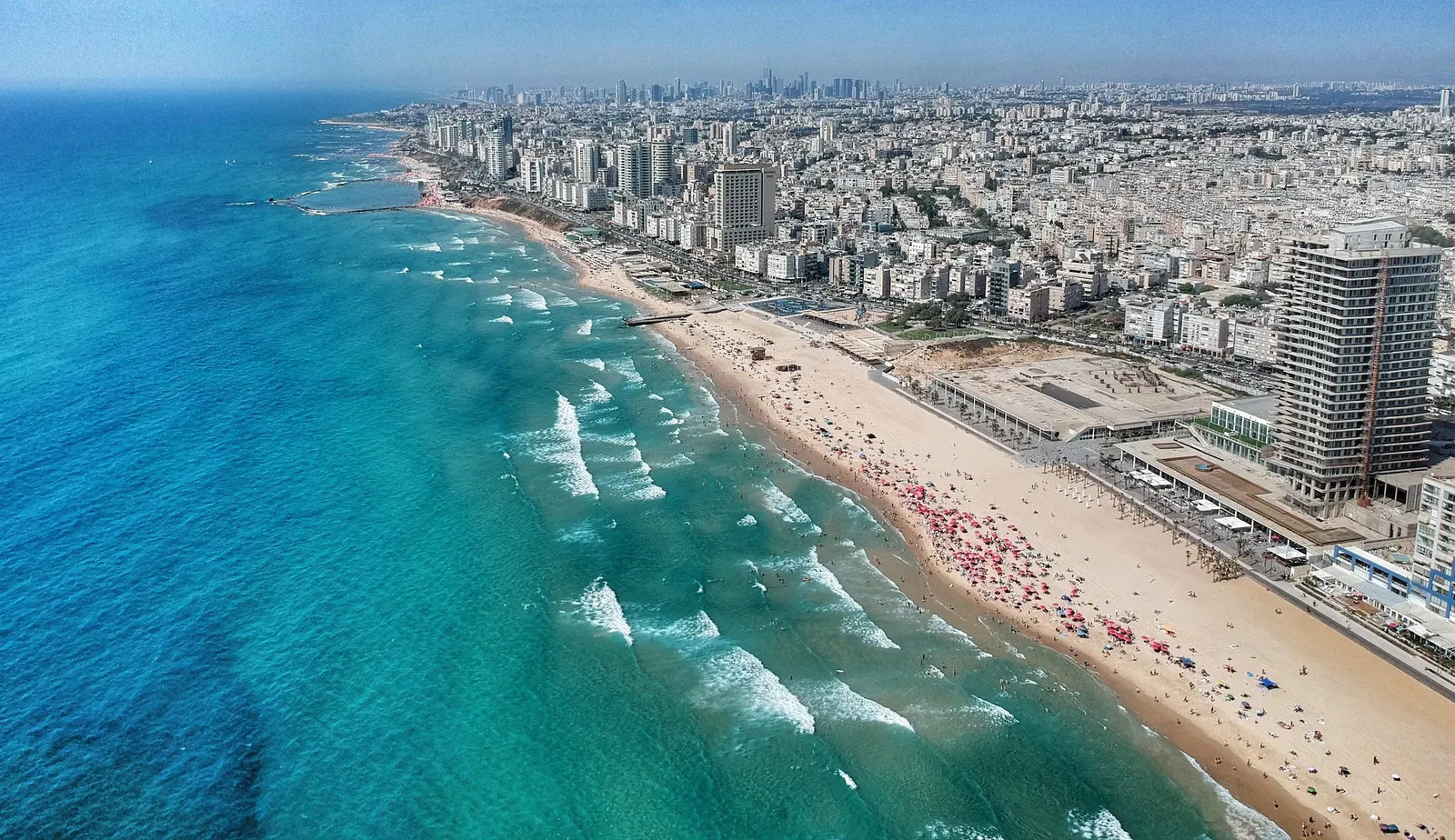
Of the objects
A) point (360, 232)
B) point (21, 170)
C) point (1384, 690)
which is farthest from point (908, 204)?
point (21, 170)

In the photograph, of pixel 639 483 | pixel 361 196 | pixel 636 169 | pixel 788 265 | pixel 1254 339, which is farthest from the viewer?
pixel 361 196

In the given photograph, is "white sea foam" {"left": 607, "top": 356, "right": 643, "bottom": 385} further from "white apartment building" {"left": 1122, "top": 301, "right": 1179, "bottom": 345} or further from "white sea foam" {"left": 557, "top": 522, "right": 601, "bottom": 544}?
"white apartment building" {"left": 1122, "top": 301, "right": 1179, "bottom": 345}

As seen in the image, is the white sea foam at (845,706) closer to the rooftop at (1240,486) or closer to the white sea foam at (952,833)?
the white sea foam at (952,833)

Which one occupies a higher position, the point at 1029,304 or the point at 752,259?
the point at 752,259

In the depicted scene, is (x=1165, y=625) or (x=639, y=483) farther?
(x=639, y=483)

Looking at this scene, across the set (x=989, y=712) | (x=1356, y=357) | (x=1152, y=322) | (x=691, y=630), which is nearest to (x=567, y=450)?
(x=691, y=630)

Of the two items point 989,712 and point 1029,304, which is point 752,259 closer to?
point 1029,304

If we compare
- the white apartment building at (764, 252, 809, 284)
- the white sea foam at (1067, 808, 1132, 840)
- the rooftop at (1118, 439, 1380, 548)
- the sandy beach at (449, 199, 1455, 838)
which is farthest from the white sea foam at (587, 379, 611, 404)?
the white sea foam at (1067, 808, 1132, 840)
